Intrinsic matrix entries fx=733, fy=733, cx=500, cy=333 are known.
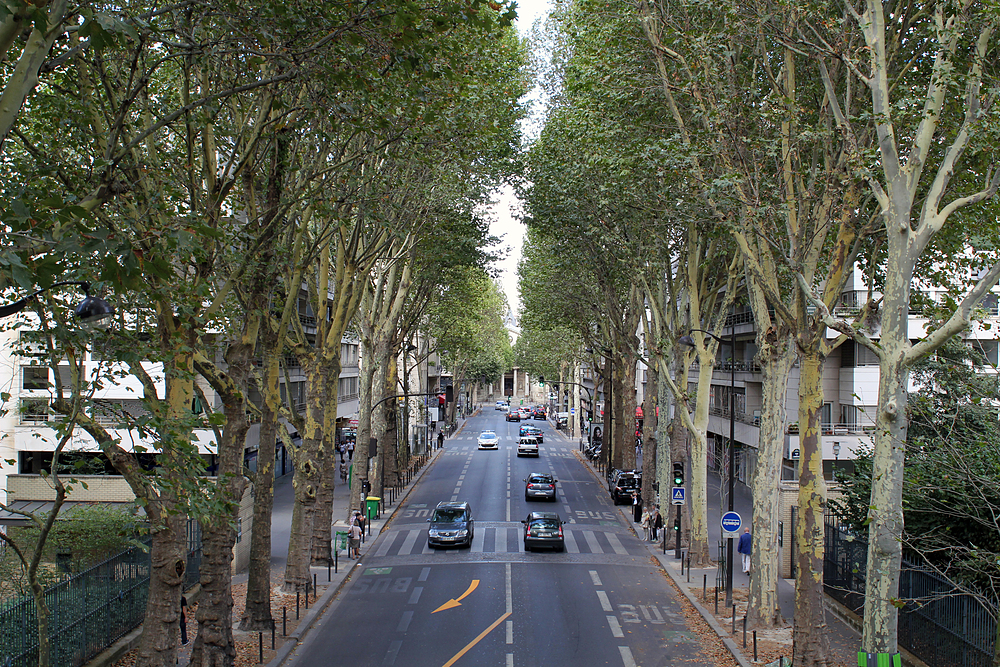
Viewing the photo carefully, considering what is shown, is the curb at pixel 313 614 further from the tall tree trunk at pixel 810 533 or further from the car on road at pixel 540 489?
the tall tree trunk at pixel 810 533

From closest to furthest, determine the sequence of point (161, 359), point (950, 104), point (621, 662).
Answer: point (161, 359)
point (950, 104)
point (621, 662)

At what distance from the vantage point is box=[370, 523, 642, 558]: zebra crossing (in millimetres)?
25406

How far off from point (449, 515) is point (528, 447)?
29612 millimetres

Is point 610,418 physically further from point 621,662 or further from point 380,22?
point 380,22

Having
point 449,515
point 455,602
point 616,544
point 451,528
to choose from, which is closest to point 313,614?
point 455,602

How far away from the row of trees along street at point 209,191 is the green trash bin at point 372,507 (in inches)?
327

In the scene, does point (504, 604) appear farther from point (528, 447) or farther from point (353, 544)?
point (528, 447)

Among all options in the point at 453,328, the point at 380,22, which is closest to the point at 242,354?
the point at 380,22

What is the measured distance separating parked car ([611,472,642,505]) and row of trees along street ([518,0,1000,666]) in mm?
12866

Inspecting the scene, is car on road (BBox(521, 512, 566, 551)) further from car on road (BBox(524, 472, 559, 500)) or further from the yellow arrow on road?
car on road (BBox(524, 472, 559, 500))

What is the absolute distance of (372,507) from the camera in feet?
98.7

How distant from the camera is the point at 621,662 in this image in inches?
573

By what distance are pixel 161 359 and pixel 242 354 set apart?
308 centimetres

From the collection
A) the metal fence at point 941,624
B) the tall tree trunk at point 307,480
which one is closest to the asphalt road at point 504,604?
the tall tree trunk at point 307,480
